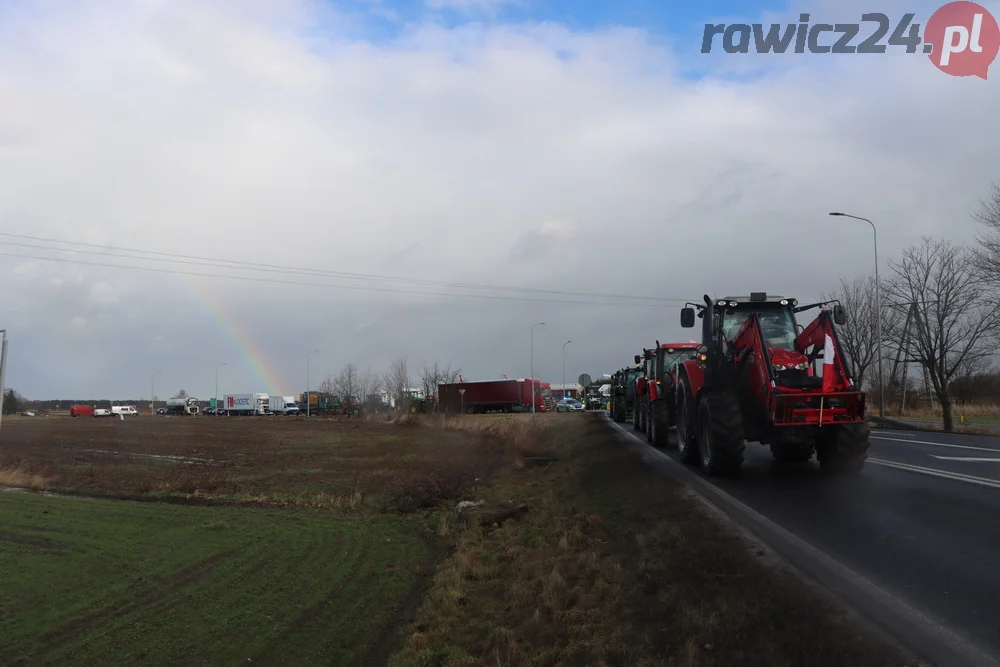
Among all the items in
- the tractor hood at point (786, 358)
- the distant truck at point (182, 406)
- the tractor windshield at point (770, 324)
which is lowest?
the distant truck at point (182, 406)

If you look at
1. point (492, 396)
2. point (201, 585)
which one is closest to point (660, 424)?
point (201, 585)

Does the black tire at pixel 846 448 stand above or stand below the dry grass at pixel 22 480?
above

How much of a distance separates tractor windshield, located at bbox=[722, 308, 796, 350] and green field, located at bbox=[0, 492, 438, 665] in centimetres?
710

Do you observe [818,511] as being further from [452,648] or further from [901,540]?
[452,648]

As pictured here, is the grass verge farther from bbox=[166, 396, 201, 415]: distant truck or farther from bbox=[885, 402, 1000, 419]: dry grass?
bbox=[166, 396, 201, 415]: distant truck

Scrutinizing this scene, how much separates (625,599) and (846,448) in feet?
22.1

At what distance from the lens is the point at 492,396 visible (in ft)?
245

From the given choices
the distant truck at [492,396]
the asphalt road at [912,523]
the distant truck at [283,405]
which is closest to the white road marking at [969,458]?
the asphalt road at [912,523]

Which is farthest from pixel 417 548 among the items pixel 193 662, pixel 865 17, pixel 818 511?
pixel 865 17

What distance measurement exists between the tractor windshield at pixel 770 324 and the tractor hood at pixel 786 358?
2.63ft

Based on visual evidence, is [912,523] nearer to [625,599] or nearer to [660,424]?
[625,599]

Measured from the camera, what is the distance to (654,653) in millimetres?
5387

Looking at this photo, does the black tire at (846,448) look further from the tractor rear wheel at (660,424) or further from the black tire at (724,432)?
the tractor rear wheel at (660,424)

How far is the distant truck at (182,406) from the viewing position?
12150 centimetres
